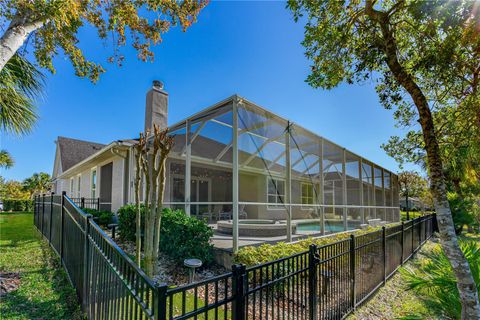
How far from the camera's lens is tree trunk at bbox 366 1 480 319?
320cm

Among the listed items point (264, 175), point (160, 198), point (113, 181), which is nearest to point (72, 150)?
point (113, 181)

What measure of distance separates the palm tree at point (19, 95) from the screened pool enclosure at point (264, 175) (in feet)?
11.9

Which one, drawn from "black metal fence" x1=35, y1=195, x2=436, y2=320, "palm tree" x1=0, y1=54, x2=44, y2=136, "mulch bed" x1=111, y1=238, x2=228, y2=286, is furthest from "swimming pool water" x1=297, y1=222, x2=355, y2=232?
"palm tree" x1=0, y1=54, x2=44, y2=136

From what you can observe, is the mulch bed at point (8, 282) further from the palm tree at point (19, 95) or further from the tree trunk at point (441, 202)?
the tree trunk at point (441, 202)

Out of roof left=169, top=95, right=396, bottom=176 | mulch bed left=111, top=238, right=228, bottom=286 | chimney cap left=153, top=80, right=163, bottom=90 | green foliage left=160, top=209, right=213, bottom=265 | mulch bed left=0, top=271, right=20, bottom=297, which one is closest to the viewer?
mulch bed left=0, top=271, right=20, bottom=297

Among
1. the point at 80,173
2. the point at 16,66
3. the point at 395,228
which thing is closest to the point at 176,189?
the point at 16,66

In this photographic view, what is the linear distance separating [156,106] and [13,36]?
6.67m

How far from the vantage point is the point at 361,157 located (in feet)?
40.6

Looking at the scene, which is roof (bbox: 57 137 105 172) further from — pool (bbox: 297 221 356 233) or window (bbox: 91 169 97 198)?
pool (bbox: 297 221 356 233)

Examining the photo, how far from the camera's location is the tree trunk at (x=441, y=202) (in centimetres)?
320

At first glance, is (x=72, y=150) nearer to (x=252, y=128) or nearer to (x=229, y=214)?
(x=229, y=214)

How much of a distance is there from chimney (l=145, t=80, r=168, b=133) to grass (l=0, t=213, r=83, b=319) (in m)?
5.62

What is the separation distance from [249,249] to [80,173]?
1608cm

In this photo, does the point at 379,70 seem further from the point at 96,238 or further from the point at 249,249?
the point at 96,238
